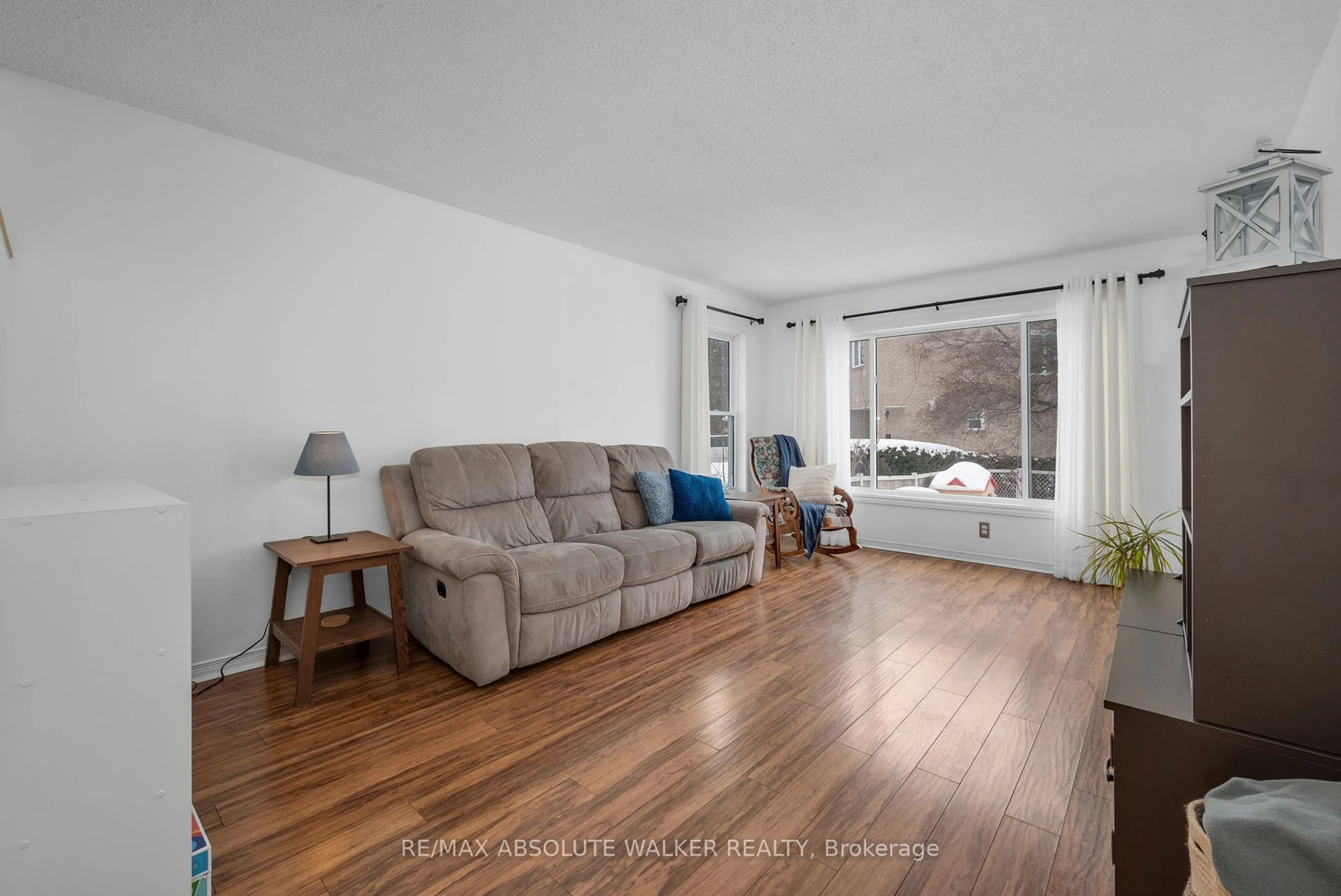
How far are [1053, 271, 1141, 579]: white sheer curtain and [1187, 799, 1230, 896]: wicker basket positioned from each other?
13.1 ft

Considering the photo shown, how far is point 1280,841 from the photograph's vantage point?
781 mm

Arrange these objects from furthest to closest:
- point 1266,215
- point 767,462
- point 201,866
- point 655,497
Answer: point 767,462 < point 655,497 < point 1266,215 < point 201,866

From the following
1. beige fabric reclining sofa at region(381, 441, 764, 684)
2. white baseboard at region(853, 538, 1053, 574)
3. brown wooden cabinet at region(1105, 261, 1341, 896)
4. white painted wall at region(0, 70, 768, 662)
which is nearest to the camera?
brown wooden cabinet at region(1105, 261, 1341, 896)

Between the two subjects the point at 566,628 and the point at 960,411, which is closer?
the point at 566,628

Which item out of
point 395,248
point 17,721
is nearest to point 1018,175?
point 395,248

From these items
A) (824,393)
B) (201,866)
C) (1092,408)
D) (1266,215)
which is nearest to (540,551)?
(201,866)

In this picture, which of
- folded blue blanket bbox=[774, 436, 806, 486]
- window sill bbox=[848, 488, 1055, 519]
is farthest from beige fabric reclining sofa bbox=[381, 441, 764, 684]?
window sill bbox=[848, 488, 1055, 519]

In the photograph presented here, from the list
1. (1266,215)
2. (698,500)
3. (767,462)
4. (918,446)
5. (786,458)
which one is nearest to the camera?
(1266,215)

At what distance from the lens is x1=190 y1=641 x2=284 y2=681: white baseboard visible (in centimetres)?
255

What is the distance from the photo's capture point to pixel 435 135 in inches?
104

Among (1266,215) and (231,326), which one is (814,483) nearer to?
(1266,215)

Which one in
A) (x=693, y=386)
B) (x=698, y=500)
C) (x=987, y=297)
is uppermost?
(x=987, y=297)

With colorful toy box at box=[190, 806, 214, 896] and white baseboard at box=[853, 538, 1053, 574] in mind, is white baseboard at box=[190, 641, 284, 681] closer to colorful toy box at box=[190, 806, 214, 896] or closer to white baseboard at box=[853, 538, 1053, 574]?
colorful toy box at box=[190, 806, 214, 896]

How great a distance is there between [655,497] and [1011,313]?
11.2 feet
